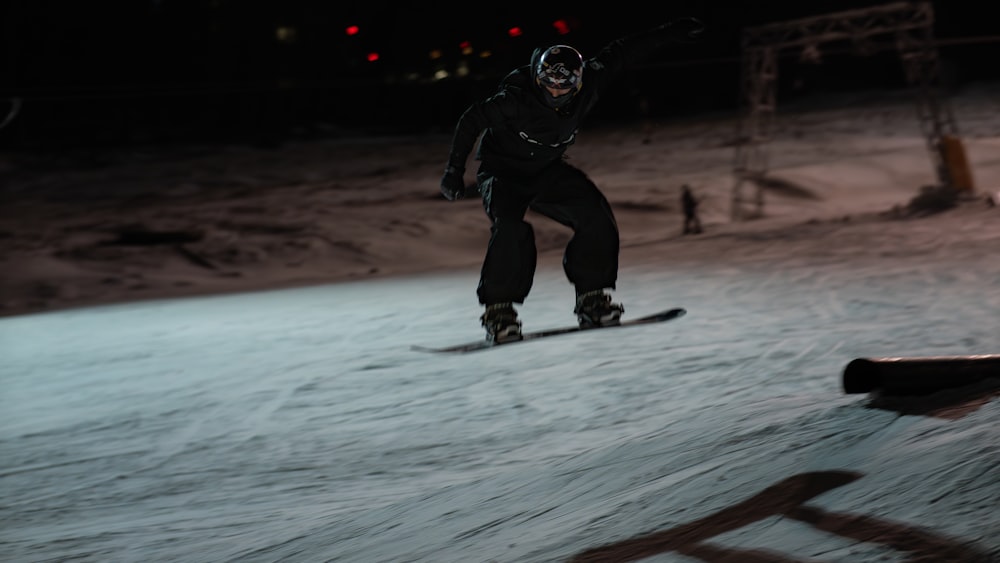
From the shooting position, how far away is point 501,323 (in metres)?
6.75

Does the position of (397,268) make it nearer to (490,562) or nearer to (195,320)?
(195,320)

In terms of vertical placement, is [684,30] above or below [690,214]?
above

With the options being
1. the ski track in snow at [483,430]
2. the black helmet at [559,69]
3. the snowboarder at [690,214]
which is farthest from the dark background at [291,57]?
the black helmet at [559,69]

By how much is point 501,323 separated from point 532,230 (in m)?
0.62

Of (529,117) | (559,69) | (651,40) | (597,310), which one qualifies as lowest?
(597,310)

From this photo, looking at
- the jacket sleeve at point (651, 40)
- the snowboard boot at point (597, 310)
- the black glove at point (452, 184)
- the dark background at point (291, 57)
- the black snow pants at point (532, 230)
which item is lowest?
the snowboard boot at point (597, 310)

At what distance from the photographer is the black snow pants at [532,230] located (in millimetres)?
6598

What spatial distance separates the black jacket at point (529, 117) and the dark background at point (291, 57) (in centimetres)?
1395

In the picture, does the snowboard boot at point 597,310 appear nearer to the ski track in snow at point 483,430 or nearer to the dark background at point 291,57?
the ski track in snow at point 483,430

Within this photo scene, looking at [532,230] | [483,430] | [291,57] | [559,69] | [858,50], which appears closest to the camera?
[483,430]

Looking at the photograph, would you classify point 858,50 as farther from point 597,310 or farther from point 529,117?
point 529,117

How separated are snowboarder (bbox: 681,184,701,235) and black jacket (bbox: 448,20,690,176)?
8.38 meters

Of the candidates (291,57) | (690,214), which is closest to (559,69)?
(690,214)

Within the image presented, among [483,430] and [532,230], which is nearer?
[483,430]
